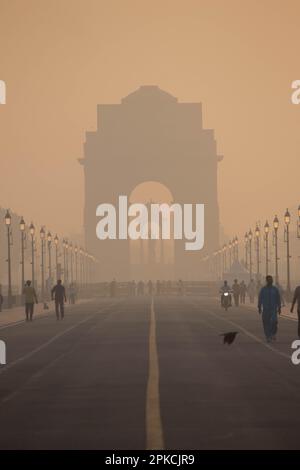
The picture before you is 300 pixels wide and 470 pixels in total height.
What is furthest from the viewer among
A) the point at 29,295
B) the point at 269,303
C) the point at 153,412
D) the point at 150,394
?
the point at 29,295

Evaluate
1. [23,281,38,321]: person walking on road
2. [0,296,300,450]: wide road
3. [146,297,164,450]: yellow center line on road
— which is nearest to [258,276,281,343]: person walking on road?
[0,296,300,450]: wide road

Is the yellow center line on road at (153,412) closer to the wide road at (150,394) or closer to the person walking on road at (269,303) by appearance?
the wide road at (150,394)

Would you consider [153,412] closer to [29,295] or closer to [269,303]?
[269,303]

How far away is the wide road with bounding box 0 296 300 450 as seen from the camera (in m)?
13.6

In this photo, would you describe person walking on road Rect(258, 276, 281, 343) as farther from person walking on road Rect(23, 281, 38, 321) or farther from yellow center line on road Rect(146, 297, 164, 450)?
person walking on road Rect(23, 281, 38, 321)

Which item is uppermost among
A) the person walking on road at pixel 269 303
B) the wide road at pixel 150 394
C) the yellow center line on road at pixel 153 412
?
the person walking on road at pixel 269 303

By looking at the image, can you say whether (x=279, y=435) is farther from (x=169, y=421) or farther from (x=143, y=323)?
(x=143, y=323)

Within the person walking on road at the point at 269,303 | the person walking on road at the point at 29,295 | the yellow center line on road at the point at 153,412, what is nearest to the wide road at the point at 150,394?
the yellow center line on road at the point at 153,412

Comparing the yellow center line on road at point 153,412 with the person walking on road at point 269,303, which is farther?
the person walking on road at point 269,303

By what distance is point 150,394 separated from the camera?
18391 mm

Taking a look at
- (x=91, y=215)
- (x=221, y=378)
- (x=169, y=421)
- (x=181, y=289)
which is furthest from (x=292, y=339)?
(x=91, y=215)

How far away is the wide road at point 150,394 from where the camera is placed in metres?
13.6

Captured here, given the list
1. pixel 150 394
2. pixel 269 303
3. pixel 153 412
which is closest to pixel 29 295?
pixel 269 303

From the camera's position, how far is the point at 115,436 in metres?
13.6
